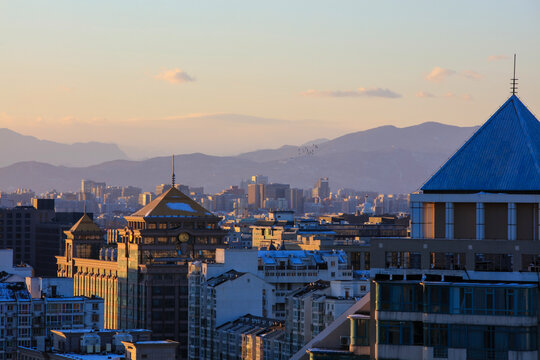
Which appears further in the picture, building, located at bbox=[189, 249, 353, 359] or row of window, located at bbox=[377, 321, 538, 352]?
building, located at bbox=[189, 249, 353, 359]

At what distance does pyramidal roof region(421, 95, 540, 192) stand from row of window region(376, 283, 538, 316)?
19.2 feet

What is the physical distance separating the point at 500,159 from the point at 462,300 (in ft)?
26.0

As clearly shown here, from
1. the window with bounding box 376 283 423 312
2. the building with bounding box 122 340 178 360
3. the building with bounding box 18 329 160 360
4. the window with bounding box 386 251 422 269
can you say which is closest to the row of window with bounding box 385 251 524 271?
the window with bounding box 386 251 422 269

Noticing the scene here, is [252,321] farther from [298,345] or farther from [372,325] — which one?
[372,325]

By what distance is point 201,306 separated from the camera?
16450 centimetres

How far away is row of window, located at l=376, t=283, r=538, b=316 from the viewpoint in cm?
5497

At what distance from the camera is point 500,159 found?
61.1m

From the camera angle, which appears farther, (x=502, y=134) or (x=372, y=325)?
(x=502, y=134)

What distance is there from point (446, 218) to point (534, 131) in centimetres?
476

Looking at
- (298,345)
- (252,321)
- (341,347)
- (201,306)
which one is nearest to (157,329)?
(201,306)

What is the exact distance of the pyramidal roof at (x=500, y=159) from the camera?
6022 cm

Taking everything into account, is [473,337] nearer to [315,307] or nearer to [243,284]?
[315,307]

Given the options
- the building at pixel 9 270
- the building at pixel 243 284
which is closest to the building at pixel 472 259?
the building at pixel 243 284

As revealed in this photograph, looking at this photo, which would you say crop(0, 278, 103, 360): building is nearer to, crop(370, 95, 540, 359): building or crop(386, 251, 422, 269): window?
crop(386, 251, 422, 269): window
